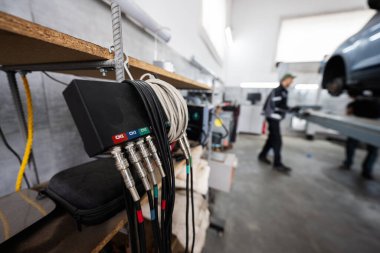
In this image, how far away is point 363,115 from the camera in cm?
234

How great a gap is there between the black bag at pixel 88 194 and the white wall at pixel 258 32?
511cm

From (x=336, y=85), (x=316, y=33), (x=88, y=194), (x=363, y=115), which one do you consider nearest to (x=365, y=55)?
(x=336, y=85)

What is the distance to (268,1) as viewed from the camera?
4309 millimetres

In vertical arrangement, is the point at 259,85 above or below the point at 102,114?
above

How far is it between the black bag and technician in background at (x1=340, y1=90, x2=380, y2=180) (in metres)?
3.14

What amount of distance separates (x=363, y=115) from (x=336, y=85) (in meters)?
0.80

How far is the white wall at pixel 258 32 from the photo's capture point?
13.5ft

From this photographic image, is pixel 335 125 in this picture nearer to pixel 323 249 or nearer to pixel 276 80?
pixel 323 249

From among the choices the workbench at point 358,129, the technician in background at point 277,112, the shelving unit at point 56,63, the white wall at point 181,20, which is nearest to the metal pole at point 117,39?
the shelving unit at point 56,63

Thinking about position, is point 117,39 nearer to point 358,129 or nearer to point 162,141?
point 162,141

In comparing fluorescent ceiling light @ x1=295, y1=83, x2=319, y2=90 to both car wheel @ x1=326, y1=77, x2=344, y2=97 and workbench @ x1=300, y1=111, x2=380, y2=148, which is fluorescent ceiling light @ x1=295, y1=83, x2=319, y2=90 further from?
workbench @ x1=300, y1=111, x2=380, y2=148

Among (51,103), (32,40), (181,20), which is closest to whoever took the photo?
(32,40)

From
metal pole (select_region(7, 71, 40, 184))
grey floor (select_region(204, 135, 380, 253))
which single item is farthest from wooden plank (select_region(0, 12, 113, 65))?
grey floor (select_region(204, 135, 380, 253))

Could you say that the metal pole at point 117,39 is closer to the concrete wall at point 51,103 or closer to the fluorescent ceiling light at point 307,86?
the concrete wall at point 51,103
